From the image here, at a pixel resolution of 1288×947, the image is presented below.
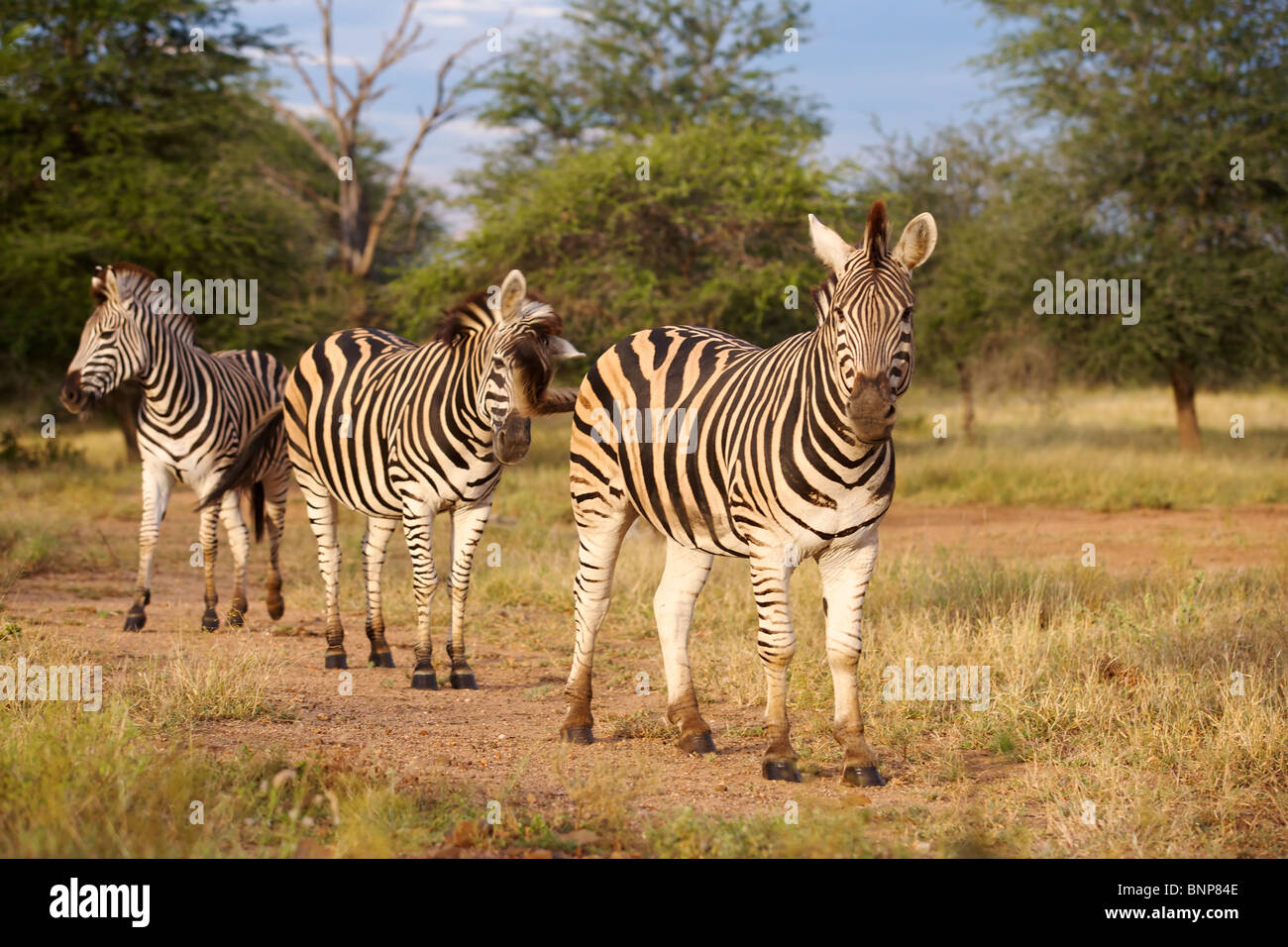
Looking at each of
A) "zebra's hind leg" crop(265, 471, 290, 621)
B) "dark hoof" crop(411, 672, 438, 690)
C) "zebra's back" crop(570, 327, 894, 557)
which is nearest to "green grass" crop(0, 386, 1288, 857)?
"zebra's hind leg" crop(265, 471, 290, 621)

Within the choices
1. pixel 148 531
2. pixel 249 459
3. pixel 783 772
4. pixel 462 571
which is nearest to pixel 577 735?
pixel 783 772

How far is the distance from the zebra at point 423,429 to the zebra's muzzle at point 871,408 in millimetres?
2574

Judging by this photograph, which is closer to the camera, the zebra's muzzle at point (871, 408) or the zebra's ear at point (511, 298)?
the zebra's muzzle at point (871, 408)

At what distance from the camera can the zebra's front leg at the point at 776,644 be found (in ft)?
16.7

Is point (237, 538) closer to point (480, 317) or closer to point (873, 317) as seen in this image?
point (480, 317)

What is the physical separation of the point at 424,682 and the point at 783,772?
2.78 meters

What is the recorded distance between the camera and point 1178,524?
44.8 feet

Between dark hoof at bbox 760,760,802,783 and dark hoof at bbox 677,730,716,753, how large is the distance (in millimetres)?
568

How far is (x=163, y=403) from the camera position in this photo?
8883 mm

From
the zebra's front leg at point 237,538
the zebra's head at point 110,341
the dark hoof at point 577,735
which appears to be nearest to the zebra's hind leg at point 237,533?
the zebra's front leg at point 237,538

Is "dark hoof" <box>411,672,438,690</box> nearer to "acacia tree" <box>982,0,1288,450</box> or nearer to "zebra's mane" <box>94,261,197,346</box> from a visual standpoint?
"zebra's mane" <box>94,261,197,346</box>

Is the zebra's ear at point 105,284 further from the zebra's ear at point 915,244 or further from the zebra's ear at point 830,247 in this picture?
the zebra's ear at point 915,244

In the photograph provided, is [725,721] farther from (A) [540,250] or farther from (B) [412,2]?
(B) [412,2]

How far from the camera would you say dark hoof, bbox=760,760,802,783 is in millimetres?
5172
